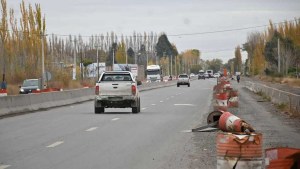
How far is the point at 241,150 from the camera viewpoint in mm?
9109

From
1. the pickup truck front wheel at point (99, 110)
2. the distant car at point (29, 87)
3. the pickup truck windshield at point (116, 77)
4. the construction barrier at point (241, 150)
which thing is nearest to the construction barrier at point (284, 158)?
the construction barrier at point (241, 150)

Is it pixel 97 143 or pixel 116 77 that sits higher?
pixel 116 77

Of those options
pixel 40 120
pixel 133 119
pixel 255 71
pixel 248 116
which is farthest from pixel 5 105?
pixel 255 71

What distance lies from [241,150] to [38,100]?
27643mm

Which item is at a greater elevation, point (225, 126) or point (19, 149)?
point (225, 126)

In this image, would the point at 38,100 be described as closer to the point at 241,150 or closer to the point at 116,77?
the point at 116,77

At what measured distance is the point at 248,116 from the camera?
28.6 metres

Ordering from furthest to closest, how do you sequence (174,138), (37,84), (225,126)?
(37,84) → (174,138) → (225,126)

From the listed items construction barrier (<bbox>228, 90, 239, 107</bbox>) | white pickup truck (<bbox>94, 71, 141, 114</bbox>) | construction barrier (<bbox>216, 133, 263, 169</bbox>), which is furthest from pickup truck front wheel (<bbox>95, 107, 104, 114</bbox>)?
construction barrier (<bbox>216, 133, 263, 169</bbox>)

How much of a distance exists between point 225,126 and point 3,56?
70.1 m

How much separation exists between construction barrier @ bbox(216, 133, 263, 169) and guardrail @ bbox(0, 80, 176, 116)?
22.0 m

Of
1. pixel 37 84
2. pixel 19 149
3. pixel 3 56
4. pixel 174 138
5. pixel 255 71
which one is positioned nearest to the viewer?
pixel 19 149

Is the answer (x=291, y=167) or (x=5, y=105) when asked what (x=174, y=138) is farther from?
(x=5, y=105)

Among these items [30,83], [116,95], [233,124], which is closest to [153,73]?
[30,83]
